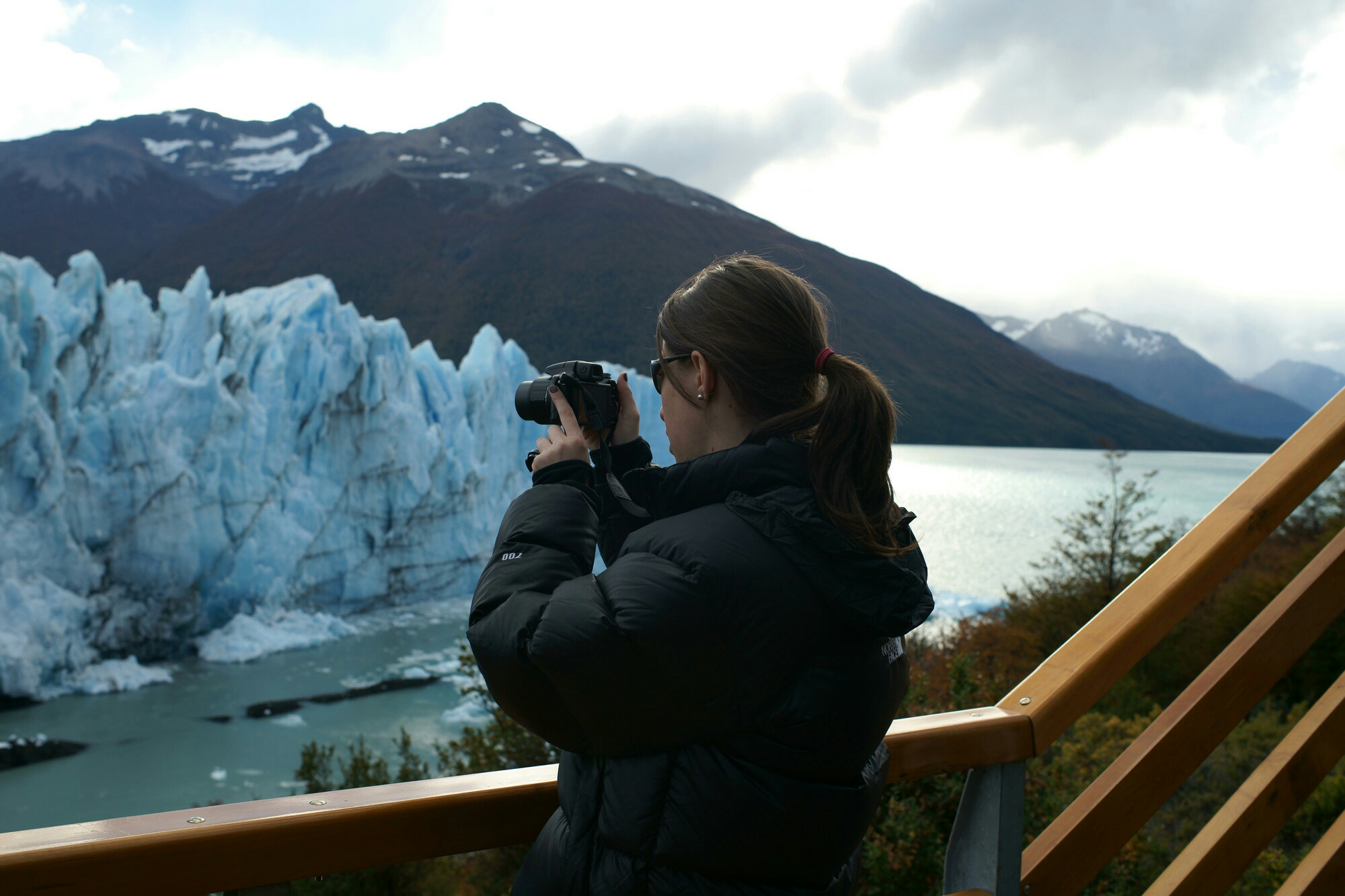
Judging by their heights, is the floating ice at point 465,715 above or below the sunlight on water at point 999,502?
below

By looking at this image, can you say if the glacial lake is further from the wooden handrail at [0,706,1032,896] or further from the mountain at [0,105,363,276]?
the mountain at [0,105,363,276]

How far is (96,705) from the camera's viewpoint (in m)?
10.2

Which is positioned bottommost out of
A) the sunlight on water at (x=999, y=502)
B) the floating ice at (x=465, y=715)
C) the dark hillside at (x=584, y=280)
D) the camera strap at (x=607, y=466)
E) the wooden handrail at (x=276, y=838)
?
the floating ice at (x=465, y=715)

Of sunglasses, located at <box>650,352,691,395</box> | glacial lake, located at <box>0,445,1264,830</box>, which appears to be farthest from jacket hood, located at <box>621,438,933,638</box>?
glacial lake, located at <box>0,445,1264,830</box>

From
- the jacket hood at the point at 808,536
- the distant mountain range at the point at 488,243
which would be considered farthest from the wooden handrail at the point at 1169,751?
the distant mountain range at the point at 488,243

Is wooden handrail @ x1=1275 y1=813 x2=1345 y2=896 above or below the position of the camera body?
below

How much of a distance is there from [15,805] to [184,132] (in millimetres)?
91748

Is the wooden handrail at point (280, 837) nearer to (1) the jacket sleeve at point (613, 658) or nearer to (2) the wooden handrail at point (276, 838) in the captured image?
(2) the wooden handrail at point (276, 838)

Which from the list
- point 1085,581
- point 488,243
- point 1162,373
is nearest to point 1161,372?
point 1162,373

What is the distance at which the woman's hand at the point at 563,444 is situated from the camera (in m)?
0.87

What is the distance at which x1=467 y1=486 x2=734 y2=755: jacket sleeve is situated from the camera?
2.05ft

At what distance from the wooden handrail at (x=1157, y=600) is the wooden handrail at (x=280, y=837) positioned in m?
0.58

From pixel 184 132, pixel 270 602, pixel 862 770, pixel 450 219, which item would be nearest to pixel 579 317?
pixel 450 219

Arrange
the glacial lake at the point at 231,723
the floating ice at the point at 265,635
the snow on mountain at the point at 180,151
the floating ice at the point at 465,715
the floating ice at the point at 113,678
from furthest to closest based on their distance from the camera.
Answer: the snow on mountain at the point at 180,151
the floating ice at the point at 265,635
the floating ice at the point at 465,715
the floating ice at the point at 113,678
the glacial lake at the point at 231,723
